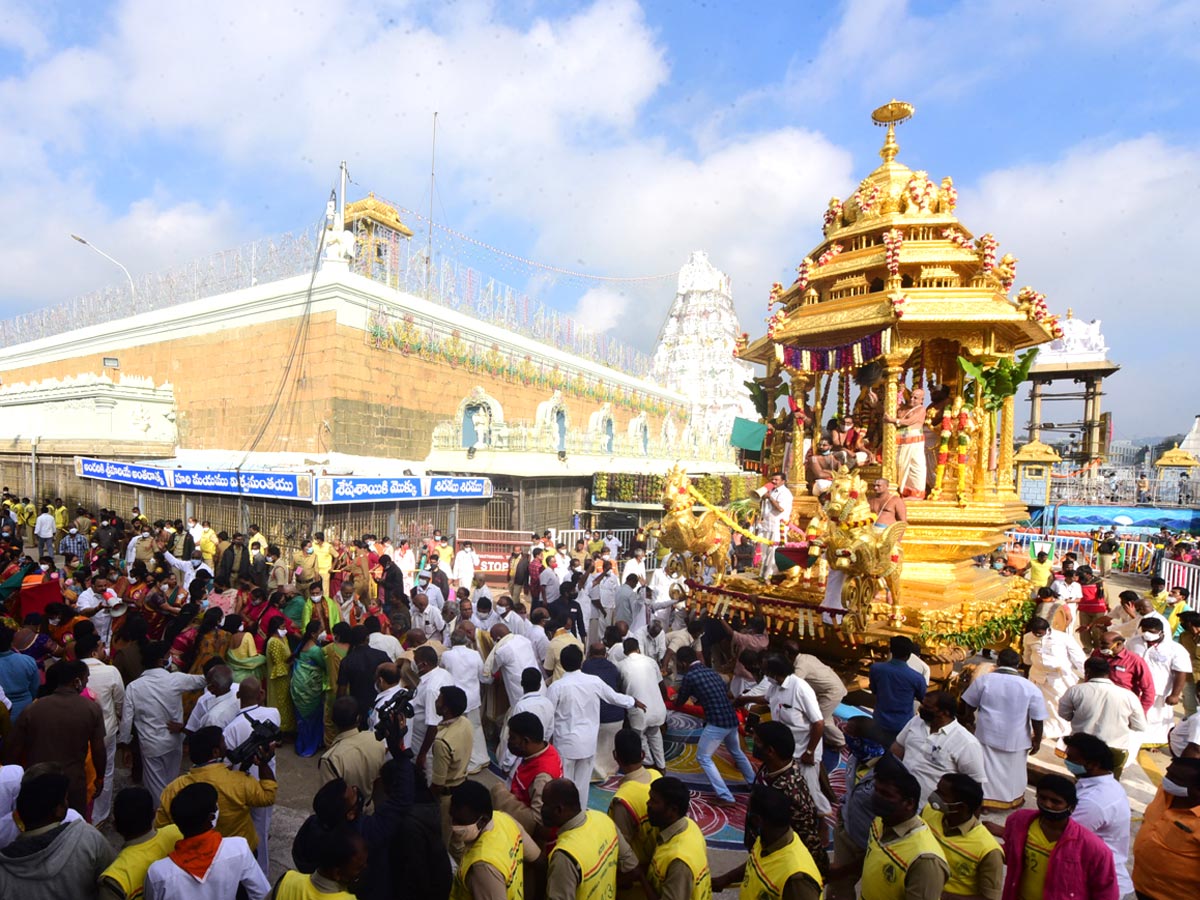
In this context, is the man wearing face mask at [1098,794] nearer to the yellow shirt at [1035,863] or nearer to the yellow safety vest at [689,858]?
the yellow shirt at [1035,863]

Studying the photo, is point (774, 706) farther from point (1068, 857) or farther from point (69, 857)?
point (69, 857)

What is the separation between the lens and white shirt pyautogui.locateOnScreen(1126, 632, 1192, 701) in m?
6.21

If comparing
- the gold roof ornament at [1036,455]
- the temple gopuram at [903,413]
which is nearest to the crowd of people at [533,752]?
the temple gopuram at [903,413]

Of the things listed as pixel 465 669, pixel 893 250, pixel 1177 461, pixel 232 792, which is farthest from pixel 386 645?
pixel 1177 461

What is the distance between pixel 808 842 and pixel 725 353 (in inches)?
2576

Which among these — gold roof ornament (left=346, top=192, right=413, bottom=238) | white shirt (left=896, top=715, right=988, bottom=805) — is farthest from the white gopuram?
white shirt (left=896, top=715, right=988, bottom=805)

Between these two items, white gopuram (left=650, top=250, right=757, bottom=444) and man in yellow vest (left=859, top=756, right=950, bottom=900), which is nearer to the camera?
man in yellow vest (left=859, top=756, right=950, bottom=900)

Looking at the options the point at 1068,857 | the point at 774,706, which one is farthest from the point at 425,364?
the point at 1068,857

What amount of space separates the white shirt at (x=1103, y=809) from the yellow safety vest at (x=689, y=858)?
1882 millimetres

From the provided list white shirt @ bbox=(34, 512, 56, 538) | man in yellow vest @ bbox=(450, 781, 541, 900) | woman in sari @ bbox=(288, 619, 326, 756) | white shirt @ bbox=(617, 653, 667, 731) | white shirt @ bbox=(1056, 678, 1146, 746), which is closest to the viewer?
man in yellow vest @ bbox=(450, 781, 541, 900)

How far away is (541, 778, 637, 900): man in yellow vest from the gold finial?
29.0 ft

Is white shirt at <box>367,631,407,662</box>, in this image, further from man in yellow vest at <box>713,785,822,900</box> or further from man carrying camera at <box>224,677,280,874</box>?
man in yellow vest at <box>713,785,822,900</box>

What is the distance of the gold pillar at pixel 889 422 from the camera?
7.25m

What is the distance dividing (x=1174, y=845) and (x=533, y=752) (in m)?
3.16
